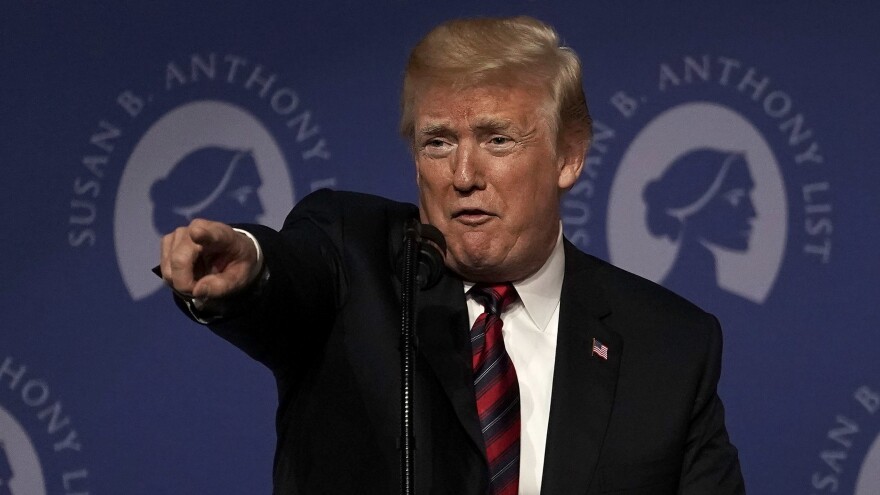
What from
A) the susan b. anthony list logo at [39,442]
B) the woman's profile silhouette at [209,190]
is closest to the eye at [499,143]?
the woman's profile silhouette at [209,190]

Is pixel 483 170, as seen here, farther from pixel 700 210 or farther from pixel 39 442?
pixel 39 442

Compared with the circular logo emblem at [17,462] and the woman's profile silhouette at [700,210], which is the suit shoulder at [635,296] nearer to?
the woman's profile silhouette at [700,210]

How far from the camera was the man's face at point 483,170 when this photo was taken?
1.74 meters

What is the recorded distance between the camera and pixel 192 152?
2.50 m

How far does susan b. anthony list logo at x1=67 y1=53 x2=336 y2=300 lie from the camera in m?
2.48

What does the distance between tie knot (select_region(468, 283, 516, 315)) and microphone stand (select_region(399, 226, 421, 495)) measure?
0.37 meters

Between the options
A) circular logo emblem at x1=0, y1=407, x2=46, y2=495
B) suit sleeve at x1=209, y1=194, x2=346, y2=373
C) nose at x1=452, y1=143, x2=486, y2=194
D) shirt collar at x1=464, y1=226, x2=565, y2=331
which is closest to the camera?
suit sleeve at x1=209, y1=194, x2=346, y2=373

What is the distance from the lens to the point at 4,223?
8.20 ft

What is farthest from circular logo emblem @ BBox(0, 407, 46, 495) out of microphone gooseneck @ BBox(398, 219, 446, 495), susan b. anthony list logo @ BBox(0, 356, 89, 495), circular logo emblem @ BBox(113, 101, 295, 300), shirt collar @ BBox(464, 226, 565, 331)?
microphone gooseneck @ BBox(398, 219, 446, 495)

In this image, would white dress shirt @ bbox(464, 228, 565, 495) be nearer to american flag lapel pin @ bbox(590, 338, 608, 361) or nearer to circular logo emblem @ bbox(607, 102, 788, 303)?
american flag lapel pin @ bbox(590, 338, 608, 361)

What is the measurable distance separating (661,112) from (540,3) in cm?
32

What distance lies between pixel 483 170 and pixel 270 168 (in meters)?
0.84

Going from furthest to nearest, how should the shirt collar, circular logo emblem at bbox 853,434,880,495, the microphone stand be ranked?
1. circular logo emblem at bbox 853,434,880,495
2. the shirt collar
3. the microphone stand

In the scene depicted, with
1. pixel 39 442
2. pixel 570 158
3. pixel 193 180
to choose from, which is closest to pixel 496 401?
pixel 570 158
